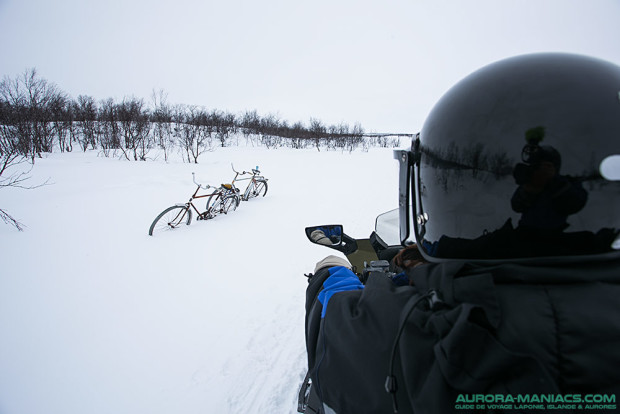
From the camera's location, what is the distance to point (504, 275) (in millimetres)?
574

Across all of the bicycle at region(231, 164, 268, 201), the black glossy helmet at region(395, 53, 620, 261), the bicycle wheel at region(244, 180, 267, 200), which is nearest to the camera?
the black glossy helmet at region(395, 53, 620, 261)

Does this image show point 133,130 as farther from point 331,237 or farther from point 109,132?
point 331,237

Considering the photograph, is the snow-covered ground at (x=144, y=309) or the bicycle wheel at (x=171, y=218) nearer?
the snow-covered ground at (x=144, y=309)

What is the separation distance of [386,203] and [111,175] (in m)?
9.08

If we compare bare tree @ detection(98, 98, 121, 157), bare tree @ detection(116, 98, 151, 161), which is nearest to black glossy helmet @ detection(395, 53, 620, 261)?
bare tree @ detection(116, 98, 151, 161)

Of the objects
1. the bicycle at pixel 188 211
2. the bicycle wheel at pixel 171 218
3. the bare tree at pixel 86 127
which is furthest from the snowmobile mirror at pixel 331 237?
Result: the bare tree at pixel 86 127

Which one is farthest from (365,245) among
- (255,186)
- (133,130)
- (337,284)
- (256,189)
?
(133,130)

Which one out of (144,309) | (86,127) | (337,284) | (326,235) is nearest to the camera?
(337,284)

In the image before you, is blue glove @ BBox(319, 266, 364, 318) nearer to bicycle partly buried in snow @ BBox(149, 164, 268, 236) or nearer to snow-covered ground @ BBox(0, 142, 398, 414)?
snow-covered ground @ BBox(0, 142, 398, 414)

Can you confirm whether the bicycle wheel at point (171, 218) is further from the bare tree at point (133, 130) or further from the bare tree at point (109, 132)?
the bare tree at point (109, 132)

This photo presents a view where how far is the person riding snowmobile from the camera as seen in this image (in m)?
0.48

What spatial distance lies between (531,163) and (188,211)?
5.86 metres

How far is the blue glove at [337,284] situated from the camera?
36.2 inches

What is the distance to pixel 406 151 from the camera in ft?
3.70
